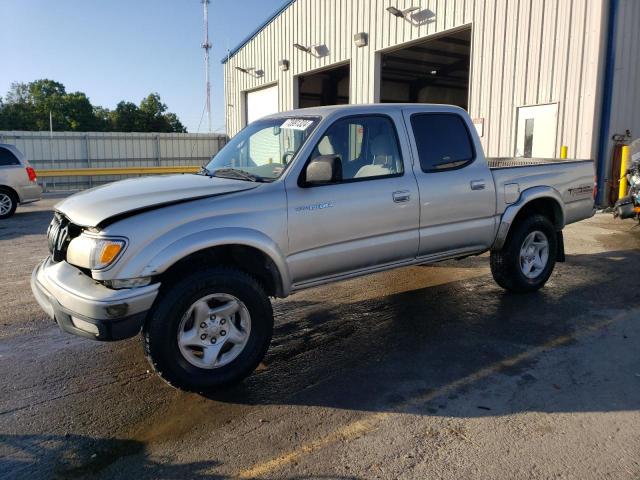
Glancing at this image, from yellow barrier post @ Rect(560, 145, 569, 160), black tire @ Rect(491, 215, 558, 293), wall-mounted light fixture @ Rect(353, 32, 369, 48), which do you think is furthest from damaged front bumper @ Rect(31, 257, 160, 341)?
wall-mounted light fixture @ Rect(353, 32, 369, 48)

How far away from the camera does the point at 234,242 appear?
3617 millimetres

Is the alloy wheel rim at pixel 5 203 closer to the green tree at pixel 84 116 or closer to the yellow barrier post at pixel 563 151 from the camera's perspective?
the yellow barrier post at pixel 563 151

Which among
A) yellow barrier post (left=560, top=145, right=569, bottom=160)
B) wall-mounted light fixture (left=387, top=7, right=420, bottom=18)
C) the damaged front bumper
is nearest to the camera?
the damaged front bumper

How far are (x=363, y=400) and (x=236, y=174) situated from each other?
80.2 inches

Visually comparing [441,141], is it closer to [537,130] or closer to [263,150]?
[263,150]

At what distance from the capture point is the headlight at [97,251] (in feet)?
10.7

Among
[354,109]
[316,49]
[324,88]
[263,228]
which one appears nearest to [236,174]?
[263,228]

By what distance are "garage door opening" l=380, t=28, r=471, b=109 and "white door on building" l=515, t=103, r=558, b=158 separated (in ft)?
18.4

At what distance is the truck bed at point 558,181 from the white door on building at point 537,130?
5721 mm

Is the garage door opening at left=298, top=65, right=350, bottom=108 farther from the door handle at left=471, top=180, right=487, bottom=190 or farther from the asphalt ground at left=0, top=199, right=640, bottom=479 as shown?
the asphalt ground at left=0, top=199, right=640, bottom=479

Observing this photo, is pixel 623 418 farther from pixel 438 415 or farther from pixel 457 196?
pixel 457 196

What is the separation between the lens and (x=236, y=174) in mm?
4352

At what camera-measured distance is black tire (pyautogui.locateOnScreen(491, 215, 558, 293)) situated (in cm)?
562

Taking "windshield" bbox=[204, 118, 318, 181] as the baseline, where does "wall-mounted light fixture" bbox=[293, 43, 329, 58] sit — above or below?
above
